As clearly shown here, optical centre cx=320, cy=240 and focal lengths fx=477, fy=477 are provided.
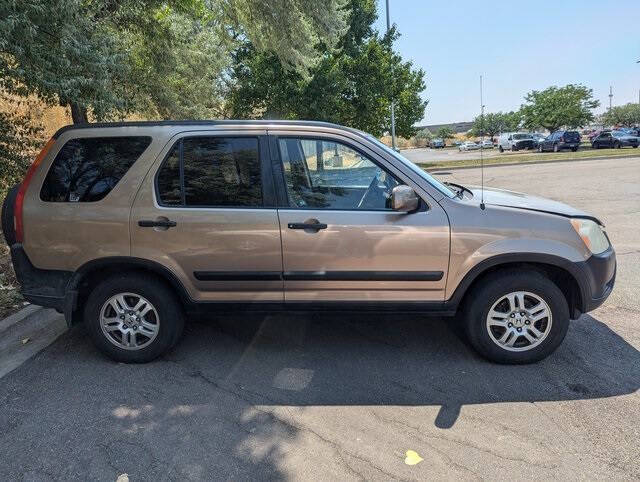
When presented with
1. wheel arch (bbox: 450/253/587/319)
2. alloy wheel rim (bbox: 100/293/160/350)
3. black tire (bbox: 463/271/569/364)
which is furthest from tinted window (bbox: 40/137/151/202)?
black tire (bbox: 463/271/569/364)

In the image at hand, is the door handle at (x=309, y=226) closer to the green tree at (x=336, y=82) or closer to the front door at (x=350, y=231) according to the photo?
the front door at (x=350, y=231)

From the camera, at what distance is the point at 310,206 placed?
11.7 ft

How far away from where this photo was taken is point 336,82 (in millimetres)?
17188

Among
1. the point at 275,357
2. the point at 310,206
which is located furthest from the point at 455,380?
the point at 310,206

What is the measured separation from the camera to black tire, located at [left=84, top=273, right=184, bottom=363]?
12.2ft

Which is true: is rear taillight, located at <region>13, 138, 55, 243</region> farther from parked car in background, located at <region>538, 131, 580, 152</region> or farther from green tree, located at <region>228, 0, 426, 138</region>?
parked car in background, located at <region>538, 131, 580, 152</region>

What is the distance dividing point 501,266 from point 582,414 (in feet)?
3.63

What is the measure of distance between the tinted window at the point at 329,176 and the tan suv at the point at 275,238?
0.01 m

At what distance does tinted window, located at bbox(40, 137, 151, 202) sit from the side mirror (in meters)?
1.93

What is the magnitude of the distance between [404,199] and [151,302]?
2093 millimetres

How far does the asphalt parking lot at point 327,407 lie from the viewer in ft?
8.52

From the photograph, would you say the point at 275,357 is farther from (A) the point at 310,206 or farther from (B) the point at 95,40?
(B) the point at 95,40

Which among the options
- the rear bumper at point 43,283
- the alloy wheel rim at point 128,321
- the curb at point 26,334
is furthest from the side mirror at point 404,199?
the curb at point 26,334

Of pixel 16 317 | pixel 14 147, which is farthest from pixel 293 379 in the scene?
pixel 14 147
